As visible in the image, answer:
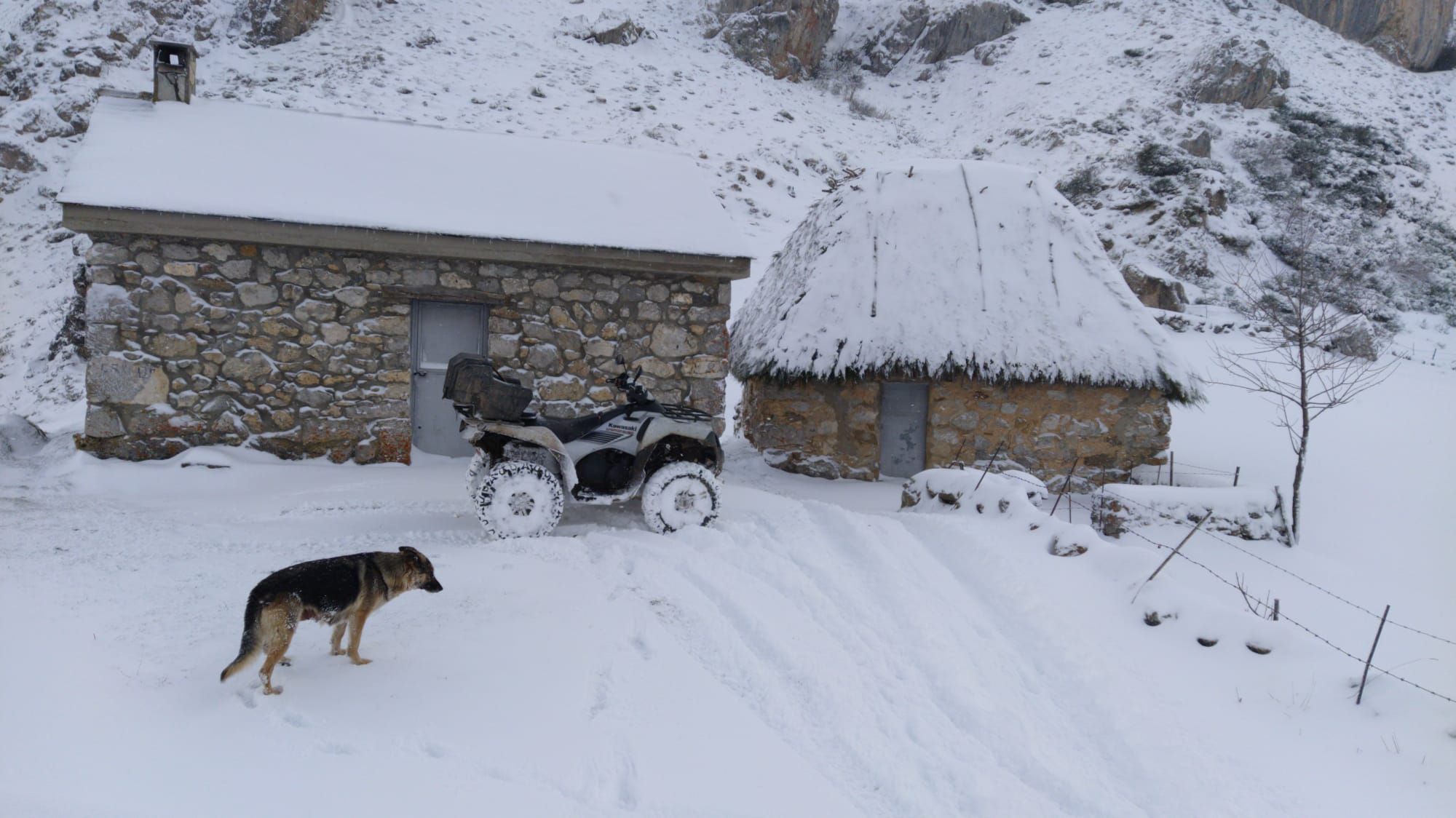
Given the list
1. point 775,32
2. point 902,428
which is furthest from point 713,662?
point 775,32

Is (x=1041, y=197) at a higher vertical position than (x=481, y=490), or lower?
higher

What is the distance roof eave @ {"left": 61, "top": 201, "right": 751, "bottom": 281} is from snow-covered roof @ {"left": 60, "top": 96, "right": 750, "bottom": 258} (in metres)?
0.07

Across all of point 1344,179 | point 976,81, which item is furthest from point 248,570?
point 976,81

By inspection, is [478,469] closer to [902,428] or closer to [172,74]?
[902,428]

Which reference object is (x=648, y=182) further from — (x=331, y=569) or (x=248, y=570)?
(x=331, y=569)

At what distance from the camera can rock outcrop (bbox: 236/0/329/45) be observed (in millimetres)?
22281

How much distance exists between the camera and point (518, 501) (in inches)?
214

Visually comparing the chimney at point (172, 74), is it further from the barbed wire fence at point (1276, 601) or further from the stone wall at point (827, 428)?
the barbed wire fence at point (1276, 601)

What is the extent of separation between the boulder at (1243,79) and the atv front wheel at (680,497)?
26519 millimetres

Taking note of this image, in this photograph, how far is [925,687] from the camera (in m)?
3.85

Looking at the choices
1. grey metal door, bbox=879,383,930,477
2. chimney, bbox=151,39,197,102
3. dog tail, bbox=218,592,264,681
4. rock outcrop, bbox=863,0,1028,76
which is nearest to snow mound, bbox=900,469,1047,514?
grey metal door, bbox=879,383,930,477

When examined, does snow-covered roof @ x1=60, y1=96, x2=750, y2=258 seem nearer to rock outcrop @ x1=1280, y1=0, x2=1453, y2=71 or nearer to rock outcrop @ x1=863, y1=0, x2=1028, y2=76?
rock outcrop @ x1=863, y1=0, x2=1028, y2=76

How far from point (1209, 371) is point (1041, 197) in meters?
6.66

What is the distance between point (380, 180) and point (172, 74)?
2852 millimetres
